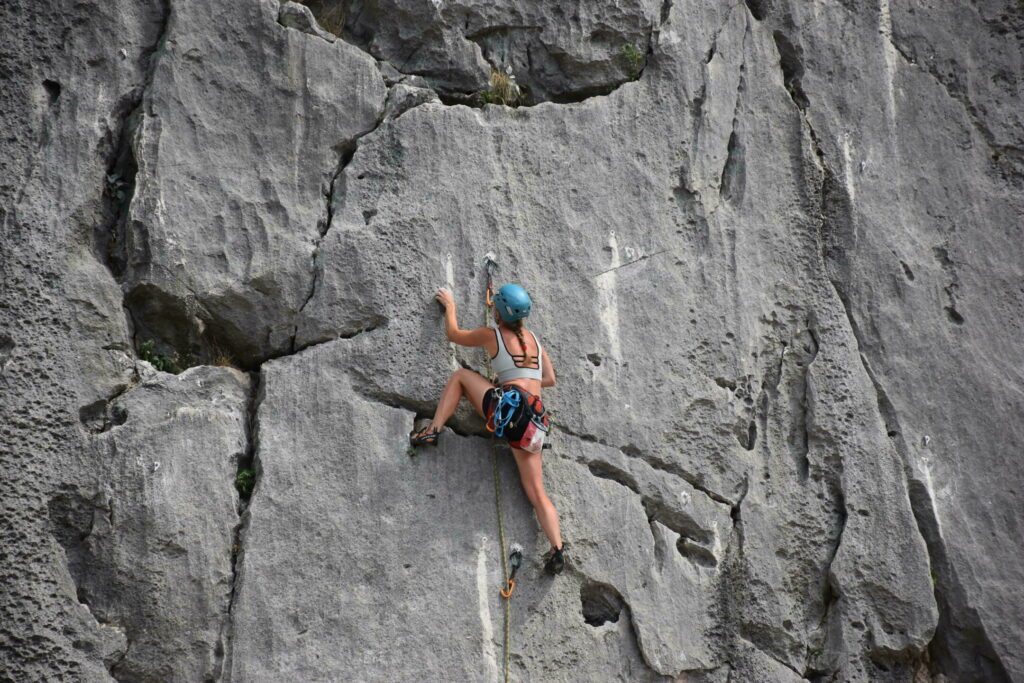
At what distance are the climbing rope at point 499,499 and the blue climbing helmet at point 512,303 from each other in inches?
9.0

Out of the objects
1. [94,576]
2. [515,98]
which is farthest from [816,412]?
[94,576]

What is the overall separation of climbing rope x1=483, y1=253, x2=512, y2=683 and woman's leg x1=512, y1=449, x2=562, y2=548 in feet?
0.51

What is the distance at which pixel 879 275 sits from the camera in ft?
23.1

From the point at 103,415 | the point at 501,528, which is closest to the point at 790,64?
the point at 501,528

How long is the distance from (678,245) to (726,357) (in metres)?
0.74

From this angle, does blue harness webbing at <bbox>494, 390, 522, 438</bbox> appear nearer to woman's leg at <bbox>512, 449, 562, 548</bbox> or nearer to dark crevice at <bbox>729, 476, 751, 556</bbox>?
woman's leg at <bbox>512, 449, 562, 548</bbox>

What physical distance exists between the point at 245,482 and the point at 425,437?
97 centimetres

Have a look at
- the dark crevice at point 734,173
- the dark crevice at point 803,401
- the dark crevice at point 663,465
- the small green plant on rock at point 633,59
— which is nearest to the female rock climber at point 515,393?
the dark crevice at point 663,465

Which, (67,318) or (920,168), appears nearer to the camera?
(67,318)

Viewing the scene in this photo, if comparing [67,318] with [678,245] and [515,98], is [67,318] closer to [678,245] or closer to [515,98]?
[515,98]

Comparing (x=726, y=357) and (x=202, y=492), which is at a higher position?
(x=726, y=357)

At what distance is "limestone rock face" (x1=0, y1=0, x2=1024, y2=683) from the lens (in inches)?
225

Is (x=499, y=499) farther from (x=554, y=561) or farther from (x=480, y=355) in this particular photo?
(x=480, y=355)

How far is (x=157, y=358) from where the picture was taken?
6090 millimetres
